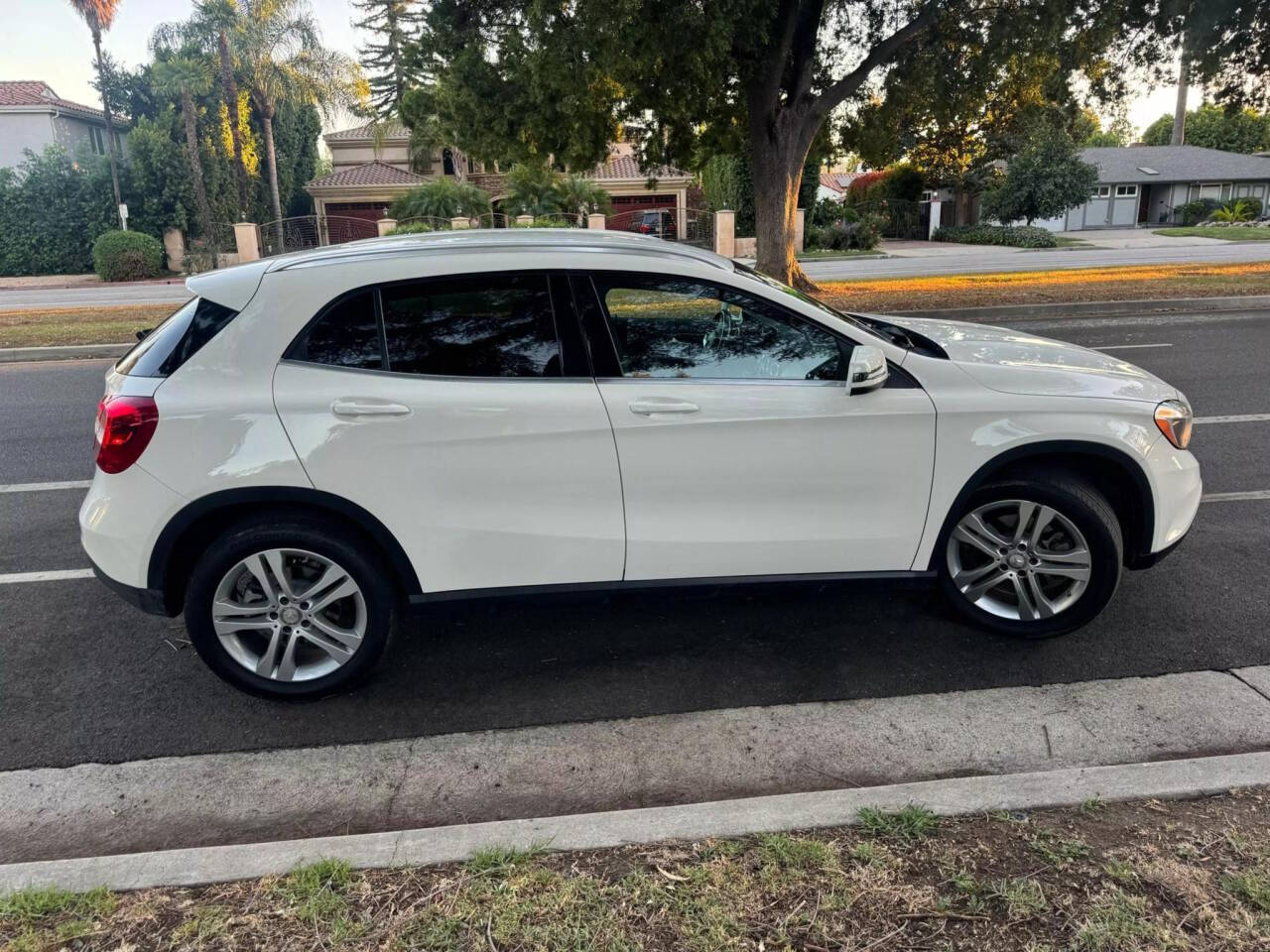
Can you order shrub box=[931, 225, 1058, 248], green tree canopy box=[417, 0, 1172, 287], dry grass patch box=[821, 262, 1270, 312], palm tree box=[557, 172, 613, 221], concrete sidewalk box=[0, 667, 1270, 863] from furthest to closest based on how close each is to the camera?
shrub box=[931, 225, 1058, 248] → palm tree box=[557, 172, 613, 221] → dry grass patch box=[821, 262, 1270, 312] → green tree canopy box=[417, 0, 1172, 287] → concrete sidewalk box=[0, 667, 1270, 863]

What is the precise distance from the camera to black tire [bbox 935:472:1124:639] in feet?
12.4

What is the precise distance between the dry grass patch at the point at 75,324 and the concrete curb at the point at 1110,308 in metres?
12.0

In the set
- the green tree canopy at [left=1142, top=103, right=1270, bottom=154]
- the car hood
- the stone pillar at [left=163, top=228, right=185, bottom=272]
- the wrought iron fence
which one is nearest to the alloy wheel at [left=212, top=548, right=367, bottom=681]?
the car hood

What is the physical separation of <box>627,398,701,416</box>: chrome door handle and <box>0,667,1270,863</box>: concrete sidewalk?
3.90 ft

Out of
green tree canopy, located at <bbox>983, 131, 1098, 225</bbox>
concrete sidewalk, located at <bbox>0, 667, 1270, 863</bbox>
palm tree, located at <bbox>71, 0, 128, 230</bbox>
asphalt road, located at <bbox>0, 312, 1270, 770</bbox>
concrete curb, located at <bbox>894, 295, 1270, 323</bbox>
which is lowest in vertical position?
concrete sidewalk, located at <bbox>0, 667, 1270, 863</bbox>

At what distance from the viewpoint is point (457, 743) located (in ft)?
11.2

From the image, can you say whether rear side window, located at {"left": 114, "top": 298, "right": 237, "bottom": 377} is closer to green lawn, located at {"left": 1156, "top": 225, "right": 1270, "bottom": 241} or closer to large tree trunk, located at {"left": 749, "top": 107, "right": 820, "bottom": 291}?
large tree trunk, located at {"left": 749, "top": 107, "right": 820, "bottom": 291}

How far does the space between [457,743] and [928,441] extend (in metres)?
2.18

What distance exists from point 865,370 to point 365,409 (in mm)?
1909

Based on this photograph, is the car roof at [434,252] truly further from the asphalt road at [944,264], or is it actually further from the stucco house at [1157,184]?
the stucco house at [1157,184]

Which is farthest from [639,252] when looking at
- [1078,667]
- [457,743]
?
[1078,667]

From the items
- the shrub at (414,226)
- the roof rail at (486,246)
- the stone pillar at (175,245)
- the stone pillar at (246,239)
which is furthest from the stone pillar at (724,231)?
the roof rail at (486,246)

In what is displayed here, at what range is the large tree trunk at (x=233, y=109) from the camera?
37656mm

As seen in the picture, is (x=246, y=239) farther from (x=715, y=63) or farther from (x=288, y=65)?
(x=715, y=63)
